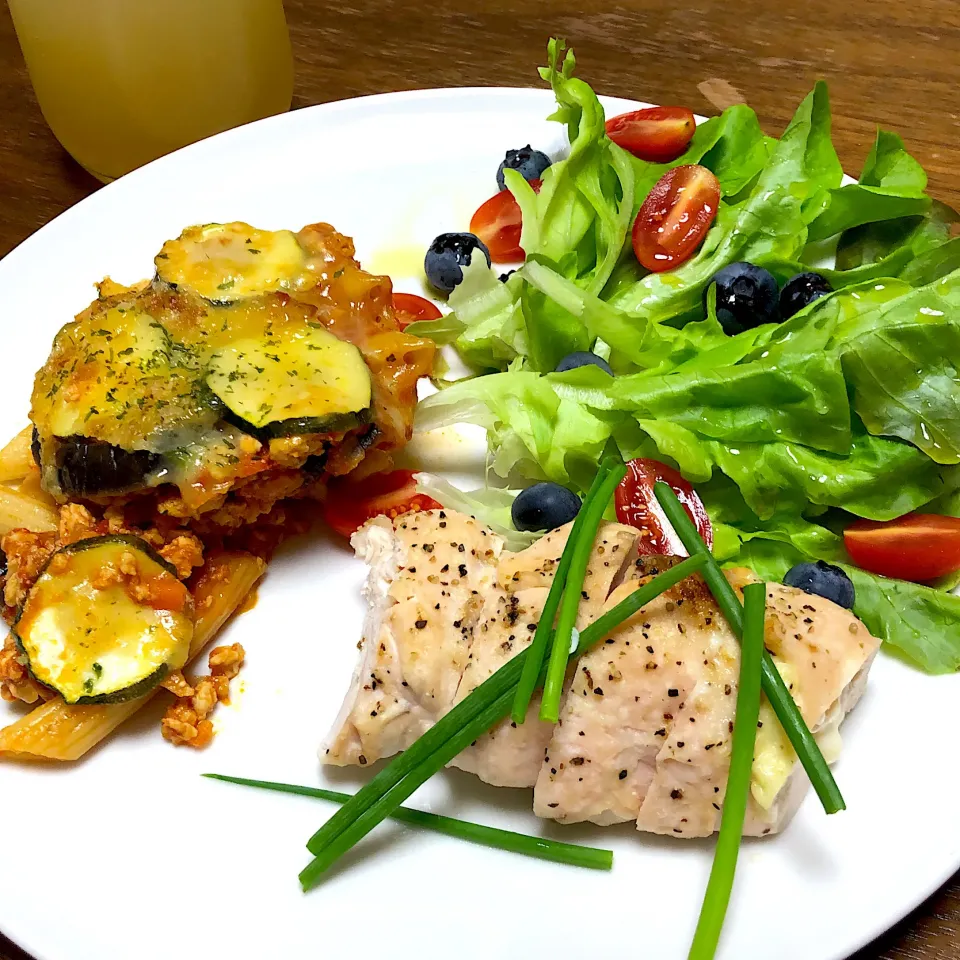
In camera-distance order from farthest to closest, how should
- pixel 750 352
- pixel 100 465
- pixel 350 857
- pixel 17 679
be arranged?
1. pixel 750 352
2. pixel 100 465
3. pixel 17 679
4. pixel 350 857

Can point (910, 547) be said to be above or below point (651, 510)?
above

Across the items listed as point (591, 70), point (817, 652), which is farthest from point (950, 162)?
point (817, 652)

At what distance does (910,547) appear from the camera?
8.52 feet

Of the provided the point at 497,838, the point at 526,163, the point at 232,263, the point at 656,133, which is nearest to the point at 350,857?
the point at 497,838

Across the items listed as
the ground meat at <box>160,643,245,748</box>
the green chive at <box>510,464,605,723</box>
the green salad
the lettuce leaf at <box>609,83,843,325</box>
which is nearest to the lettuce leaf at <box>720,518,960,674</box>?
the green salad

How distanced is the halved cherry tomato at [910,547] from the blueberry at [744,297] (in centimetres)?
85

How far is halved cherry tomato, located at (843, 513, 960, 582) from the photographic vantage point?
258 cm

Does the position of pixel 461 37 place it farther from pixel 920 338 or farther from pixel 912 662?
pixel 912 662

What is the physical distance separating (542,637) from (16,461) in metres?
1.77

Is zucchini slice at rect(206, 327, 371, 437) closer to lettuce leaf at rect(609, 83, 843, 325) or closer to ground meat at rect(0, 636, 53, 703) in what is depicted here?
ground meat at rect(0, 636, 53, 703)

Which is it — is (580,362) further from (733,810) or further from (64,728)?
(64,728)

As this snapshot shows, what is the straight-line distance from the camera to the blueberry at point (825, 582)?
2.49 meters

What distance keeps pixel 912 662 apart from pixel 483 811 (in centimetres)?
122

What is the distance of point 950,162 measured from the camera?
401 cm
